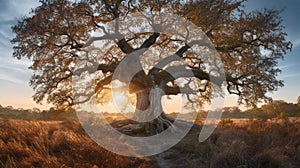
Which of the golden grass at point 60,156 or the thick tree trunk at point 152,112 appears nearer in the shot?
the golden grass at point 60,156

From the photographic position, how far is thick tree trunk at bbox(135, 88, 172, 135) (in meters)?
15.6

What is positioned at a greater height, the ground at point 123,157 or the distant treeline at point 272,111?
the distant treeline at point 272,111

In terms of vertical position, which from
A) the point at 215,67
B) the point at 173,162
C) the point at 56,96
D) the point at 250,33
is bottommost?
the point at 173,162

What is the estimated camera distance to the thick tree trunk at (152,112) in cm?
1560

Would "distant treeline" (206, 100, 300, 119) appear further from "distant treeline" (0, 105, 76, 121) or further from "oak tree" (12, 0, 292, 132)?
"distant treeline" (0, 105, 76, 121)

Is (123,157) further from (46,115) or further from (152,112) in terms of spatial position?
(46,115)

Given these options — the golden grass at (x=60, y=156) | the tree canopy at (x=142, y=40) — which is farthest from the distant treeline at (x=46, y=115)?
the golden grass at (x=60, y=156)

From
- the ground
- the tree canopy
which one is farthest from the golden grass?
the tree canopy

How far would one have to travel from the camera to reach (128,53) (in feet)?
52.7

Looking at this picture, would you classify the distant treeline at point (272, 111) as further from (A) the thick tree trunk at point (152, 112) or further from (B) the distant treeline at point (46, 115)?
(B) the distant treeline at point (46, 115)

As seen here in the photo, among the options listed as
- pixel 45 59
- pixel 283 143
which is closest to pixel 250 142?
pixel 283 143

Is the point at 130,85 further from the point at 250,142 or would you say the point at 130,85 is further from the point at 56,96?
the point at 250,142

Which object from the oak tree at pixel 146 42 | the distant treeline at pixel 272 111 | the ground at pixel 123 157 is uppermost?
the oak tree at pixel 146 42

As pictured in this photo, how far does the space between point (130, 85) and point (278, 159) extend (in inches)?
491
